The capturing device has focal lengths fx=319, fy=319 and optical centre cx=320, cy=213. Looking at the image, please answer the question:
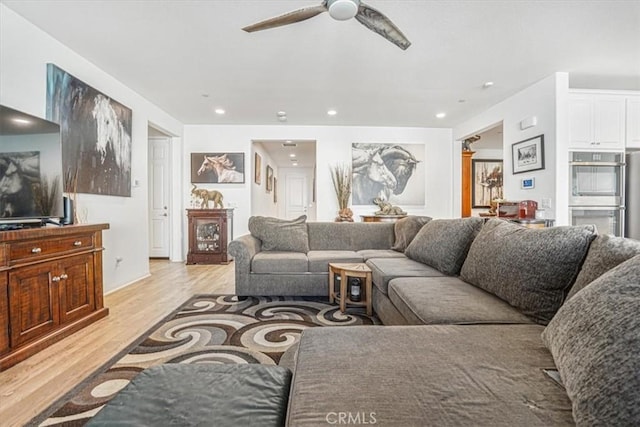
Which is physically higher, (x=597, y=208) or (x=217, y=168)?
(x=217, y=168)

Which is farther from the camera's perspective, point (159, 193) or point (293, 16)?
point (159, 193)

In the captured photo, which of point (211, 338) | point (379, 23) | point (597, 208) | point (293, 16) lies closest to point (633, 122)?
point (597, 208)

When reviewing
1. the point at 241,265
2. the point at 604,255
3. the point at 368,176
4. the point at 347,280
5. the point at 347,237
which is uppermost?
the point at 368,176

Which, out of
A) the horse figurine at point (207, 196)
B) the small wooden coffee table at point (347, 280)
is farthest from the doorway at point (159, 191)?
the small wooden coffee table at point (347, 280)

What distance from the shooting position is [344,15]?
2072mm

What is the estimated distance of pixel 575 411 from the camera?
0.71m

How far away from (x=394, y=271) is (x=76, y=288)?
247cm

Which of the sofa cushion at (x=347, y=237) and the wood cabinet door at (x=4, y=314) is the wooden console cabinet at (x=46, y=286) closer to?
the wood cabinet door at (x=4, y=314)

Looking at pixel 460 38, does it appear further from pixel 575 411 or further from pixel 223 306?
pixel 223 306

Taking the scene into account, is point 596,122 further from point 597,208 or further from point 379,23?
point 379,23

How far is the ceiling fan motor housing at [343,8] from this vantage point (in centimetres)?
197

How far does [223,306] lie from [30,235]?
5.02 feet

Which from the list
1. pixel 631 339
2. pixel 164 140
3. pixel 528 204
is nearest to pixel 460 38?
pixel 528 204

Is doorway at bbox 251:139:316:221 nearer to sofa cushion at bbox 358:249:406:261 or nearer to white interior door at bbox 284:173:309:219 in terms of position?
white interior door at bbox 284:173:309:219
